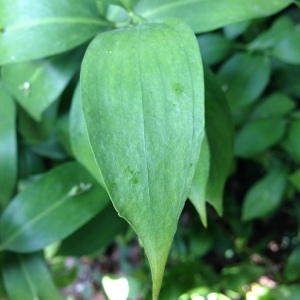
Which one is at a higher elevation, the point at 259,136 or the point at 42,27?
the point at 42,27

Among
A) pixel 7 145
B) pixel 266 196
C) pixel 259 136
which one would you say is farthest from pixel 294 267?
pixel 7 145

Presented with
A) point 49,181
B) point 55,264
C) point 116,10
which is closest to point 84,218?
point 49,181

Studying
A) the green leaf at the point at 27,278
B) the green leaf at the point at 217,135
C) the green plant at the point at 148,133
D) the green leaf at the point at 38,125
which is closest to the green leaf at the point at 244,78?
the green plant at the point at 148,133

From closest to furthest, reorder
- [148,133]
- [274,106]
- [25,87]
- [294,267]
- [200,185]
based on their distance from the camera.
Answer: [148,133] → [200,185] → [25,87] → [274,106] → [294,267]

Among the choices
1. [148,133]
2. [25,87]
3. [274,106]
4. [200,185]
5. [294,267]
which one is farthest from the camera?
[294,267]

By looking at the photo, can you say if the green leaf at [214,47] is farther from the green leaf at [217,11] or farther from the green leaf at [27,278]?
the green leaf at [27,278]

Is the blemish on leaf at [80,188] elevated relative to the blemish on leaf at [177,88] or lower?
lower

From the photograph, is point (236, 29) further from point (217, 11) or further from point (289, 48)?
point (217, 11)

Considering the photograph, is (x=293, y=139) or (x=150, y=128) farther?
(x=293, y=139)
